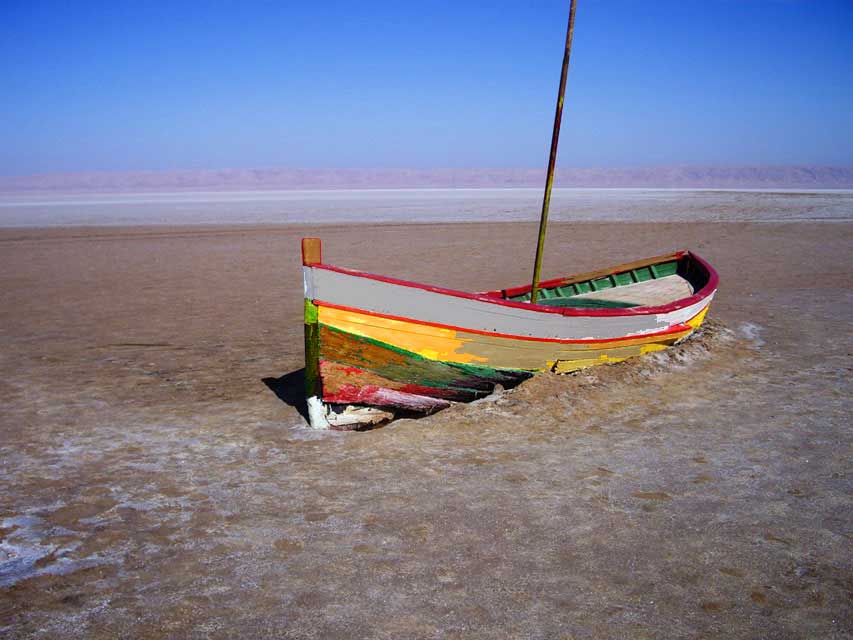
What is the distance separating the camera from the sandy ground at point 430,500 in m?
3.20

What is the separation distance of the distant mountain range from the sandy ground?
131 meters

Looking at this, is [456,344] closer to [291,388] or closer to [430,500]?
[430,500]

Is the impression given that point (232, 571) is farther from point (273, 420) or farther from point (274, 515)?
point (273, 420)

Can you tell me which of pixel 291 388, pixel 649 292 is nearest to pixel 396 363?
pixel 291 388

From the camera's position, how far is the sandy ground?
3203 millimetres

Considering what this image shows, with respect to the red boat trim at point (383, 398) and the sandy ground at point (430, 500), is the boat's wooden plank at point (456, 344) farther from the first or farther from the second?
the red boat trim at point (383, 398)

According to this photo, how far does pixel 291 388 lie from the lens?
698cm

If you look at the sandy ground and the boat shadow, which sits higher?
the boat shadow

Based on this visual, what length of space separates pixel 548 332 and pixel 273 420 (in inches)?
101

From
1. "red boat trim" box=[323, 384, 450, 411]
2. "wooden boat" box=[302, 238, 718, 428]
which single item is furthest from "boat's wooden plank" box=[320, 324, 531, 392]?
"red boat trim" box=[323, 384, 450, 411]

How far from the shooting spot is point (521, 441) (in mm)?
5367

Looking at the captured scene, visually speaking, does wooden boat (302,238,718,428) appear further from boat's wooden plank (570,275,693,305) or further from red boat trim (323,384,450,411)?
boat's wooden plank (570,275,693,305)

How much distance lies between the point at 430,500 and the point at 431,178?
157 m

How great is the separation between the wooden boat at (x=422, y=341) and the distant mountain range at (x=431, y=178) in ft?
433
